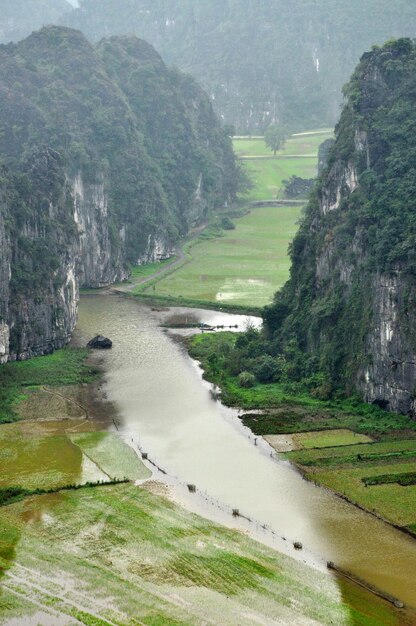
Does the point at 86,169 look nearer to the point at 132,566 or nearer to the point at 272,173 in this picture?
the point at 272,173

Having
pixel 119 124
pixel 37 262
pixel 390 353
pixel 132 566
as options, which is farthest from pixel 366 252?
pixel 119 124

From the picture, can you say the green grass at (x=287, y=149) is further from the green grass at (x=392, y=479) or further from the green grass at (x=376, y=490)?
the green grass at (x=392, y=479)

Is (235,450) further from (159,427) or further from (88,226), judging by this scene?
(88,226)

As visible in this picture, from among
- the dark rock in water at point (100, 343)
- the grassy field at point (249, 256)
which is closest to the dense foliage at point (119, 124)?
the grassy field at point (249, 256)

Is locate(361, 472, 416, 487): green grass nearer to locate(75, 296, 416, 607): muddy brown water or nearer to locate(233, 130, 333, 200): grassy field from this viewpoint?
locate(75, 296, 416, 607): muddy brown water

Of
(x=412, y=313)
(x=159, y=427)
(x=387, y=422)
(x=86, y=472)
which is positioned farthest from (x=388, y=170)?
(x=86, y=472)
